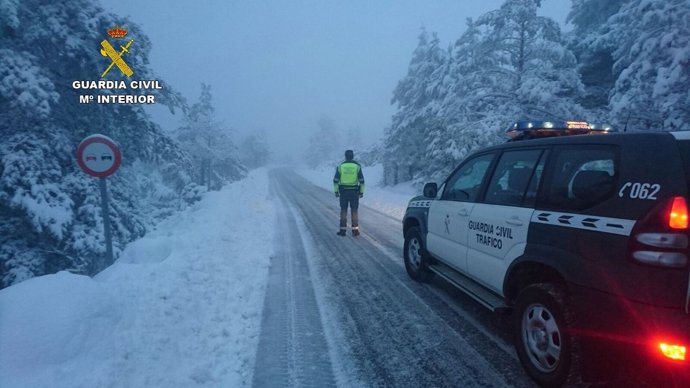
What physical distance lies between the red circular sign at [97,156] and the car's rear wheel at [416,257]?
15.5ft

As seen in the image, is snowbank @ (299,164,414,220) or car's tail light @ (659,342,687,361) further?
snowbank @ (299,164,414,220)

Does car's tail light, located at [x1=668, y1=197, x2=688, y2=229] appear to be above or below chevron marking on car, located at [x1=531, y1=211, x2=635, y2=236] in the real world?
above

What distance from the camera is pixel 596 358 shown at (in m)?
2.68

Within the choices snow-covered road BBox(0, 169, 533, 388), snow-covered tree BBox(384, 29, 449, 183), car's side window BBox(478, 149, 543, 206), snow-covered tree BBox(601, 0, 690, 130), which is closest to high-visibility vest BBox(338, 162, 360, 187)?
snow-covered road BBox(0, 169, 533, 388)

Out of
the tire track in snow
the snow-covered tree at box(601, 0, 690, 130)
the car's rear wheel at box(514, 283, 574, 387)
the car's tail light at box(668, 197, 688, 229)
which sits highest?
the snow-covered tree at box(601, 0, 690, 130)

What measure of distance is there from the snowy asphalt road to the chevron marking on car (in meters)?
1.47

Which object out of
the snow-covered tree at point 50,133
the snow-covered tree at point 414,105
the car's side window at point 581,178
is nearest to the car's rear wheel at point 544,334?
the car's side window at point 581,178

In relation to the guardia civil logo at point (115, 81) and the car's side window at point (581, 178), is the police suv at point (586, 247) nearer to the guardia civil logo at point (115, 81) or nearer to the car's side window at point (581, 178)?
the car's side window at point (581, 178)

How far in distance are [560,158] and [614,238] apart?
3.41 ft

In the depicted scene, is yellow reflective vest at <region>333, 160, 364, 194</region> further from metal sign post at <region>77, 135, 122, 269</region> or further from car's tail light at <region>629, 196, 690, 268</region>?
car's tail light at <region>629, 196, 690, 268</region>

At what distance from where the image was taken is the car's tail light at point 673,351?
7.30 feet

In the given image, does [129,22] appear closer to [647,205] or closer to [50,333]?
[50,333]

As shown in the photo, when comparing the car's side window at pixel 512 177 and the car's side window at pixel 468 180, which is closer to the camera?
the car's side window at pixel 512 177

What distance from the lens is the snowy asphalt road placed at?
3.43 meters
